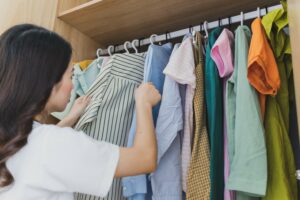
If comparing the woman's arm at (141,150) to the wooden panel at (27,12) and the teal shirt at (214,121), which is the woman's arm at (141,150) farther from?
the wooden panel at (27,12)

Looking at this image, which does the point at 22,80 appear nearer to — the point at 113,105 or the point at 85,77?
→ the point at 113,105

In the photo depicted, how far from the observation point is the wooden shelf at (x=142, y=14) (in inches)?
41.8

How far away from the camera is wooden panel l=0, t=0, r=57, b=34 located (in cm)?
104

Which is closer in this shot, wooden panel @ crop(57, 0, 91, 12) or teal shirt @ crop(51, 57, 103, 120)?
teal shirt @ crop(51, 57, 103, 120)

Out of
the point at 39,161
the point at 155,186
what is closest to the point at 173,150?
the point at 155,186

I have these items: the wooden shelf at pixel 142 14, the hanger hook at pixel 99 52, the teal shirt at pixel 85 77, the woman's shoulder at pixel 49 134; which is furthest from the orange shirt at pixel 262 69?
the hanger hook at pixel 99 52

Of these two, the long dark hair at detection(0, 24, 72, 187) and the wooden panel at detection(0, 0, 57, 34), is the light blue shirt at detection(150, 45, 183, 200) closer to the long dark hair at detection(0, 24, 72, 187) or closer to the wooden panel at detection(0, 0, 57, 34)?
the long dark hair at detection(0, 24, 72, 187)

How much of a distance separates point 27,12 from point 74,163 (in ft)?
2.32

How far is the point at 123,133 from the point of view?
0.97 m

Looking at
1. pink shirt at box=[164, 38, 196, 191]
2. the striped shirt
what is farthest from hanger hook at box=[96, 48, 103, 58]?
pink shirt at box=[164, 38, 196, 191]

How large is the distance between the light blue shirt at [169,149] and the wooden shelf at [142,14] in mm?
370

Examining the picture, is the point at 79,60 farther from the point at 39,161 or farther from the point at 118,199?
the point at 39,161

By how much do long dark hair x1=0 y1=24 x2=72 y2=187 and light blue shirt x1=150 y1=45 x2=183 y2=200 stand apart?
0.30 m

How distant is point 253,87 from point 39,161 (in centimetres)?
52
